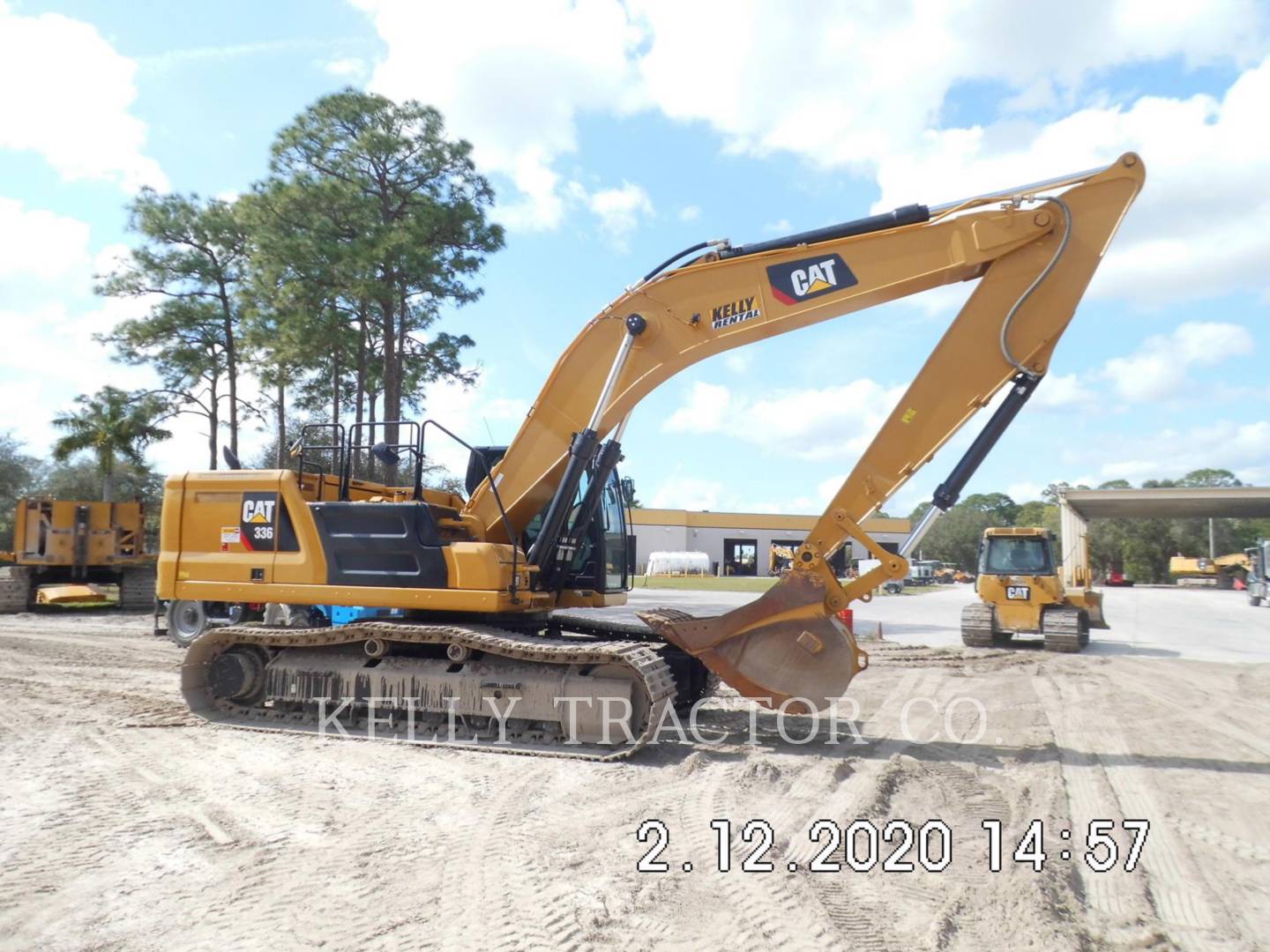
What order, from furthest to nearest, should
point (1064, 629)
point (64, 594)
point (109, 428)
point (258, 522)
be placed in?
point (109, 428) < point (64, 594) < point (1064, 629) < point (258, 522)

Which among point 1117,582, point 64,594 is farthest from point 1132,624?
point 1117,582

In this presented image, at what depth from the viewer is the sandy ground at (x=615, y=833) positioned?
3.93 metres

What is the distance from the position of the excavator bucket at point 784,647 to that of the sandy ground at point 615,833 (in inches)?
21.0

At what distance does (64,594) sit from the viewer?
2127 centimetres

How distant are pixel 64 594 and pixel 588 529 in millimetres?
18289

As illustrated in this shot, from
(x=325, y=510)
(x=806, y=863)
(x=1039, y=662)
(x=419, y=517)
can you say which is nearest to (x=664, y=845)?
(x=806, y=863)

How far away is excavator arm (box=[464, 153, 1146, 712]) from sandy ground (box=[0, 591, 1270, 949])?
3.15ft

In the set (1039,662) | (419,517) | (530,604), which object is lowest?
(1039,662)

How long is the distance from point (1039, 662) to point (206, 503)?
12.4 metres

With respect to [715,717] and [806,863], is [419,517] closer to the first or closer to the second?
[715,717]

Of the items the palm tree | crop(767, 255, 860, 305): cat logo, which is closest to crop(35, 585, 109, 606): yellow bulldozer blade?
the palm tree

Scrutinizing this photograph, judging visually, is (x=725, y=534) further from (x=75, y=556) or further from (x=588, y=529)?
(x=588, y=529)

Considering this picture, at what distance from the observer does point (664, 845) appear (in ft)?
16.3

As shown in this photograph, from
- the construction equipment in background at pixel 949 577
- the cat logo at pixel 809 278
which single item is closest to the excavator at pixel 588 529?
the cat logo at pixel 809 278
